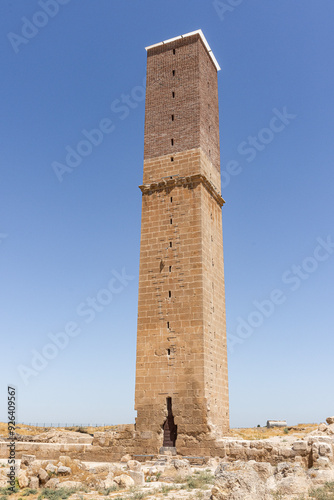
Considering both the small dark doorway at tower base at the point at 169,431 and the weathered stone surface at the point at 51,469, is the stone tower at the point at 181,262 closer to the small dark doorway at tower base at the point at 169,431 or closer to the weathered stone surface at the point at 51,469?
the small dark doorway at tower base at the point at 169,431

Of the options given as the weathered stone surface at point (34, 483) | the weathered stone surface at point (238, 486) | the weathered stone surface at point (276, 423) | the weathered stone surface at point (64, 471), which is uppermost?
the weathered stone surface at point (238, 486)

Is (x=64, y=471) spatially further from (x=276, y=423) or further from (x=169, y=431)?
(x=276, y=423)

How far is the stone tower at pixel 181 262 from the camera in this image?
15.5 meters

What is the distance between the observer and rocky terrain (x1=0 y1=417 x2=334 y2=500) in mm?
7273

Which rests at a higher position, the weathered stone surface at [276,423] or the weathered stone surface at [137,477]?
the weathered stone surface at [137,477]

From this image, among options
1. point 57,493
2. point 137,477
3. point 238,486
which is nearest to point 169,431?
point 137,477

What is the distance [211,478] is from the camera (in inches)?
417

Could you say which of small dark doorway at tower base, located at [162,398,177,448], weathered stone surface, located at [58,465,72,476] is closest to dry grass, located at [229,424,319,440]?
small dark doorway at tower base, located at [162,398,177,448]

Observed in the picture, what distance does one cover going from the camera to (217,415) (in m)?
16.4

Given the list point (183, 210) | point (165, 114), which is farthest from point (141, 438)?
point (165, 114)

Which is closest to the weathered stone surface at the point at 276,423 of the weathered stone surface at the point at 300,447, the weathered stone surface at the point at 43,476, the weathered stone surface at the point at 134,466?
the weathered stone surface at the point at 300,447

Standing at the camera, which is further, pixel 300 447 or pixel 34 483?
pixel 300 447

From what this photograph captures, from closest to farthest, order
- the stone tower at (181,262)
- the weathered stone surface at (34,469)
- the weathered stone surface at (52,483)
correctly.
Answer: the weathered stone surface at (52,483) < the weathered stone surface at (34,469) < the stone tower at (181,262)

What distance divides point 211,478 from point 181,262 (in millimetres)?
8212
